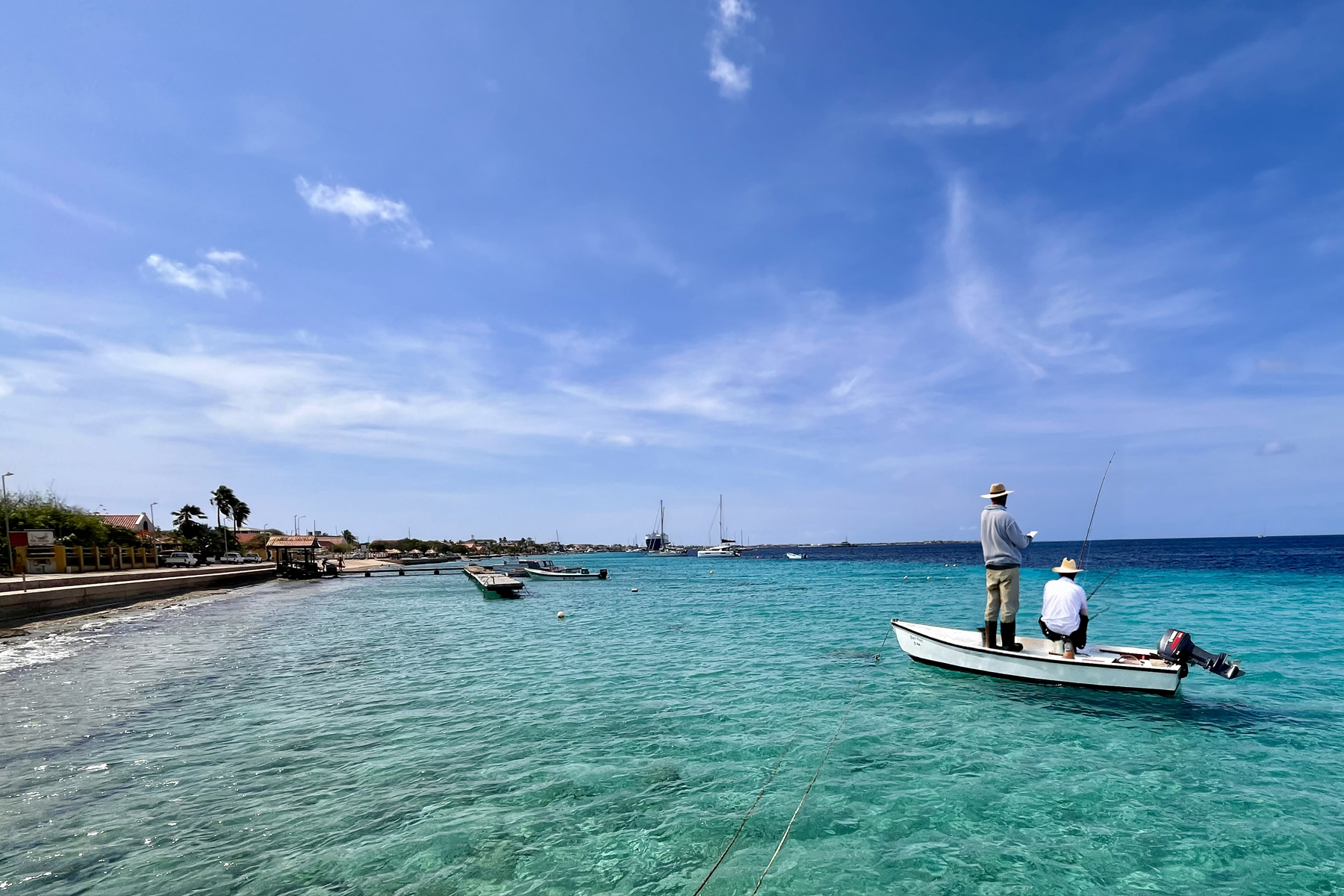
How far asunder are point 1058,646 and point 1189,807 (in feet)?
15.2

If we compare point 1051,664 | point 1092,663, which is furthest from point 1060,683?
point 1092,663

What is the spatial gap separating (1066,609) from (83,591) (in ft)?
139

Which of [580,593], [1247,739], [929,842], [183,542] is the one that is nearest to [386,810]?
[929,842]

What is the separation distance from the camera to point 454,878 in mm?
5578

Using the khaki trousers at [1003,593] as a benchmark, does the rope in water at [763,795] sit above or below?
below

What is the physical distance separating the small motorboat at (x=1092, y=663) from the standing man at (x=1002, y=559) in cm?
41

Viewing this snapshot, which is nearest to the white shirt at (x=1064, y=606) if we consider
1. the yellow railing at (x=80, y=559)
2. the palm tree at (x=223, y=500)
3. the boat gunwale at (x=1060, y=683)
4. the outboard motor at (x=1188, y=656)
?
the boat gunwale at (x=1060, y=683)

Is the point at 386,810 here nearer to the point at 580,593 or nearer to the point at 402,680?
the point at 402,680

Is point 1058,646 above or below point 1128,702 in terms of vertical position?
above

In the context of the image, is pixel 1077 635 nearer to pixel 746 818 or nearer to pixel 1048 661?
pixel 1048 661

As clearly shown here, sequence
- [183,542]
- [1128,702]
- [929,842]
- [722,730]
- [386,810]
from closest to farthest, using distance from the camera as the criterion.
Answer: [929,842], [386,810], [722,730], [1128,702], [183,542]

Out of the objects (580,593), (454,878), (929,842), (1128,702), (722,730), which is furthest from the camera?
(580,593)

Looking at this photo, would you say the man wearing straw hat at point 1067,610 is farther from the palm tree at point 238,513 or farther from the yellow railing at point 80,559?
the palm tree at point 238,513

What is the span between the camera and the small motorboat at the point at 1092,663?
34.2 ft
